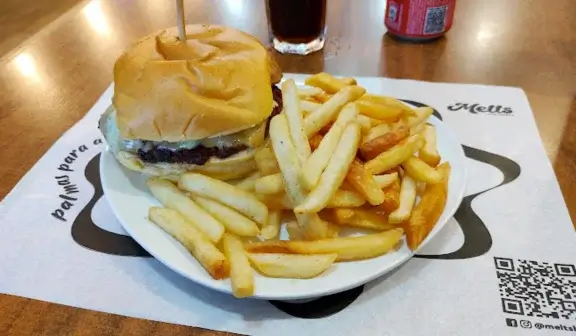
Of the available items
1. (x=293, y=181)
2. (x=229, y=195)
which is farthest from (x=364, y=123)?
(x=229, y=195)

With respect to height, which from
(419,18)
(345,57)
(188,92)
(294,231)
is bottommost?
(345,57)

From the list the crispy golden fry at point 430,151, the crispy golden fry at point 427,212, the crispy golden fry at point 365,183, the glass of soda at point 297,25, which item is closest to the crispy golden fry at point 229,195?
the crispy golden fry at point 365,183

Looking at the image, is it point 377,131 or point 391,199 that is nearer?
point 391,199

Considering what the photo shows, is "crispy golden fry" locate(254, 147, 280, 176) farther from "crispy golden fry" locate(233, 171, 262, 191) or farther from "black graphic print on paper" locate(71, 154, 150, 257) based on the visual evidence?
"black graphic print on paper" locate(71, 154, 150, 257)

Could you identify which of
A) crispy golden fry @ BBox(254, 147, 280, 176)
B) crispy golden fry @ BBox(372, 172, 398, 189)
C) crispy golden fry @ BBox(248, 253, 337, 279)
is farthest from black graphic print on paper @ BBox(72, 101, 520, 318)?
crispy golden fry @ BBox(254, 147, 280, 176)

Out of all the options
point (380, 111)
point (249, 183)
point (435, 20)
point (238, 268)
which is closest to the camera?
point (238, 268)

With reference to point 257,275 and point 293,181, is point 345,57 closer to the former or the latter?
point 293,181

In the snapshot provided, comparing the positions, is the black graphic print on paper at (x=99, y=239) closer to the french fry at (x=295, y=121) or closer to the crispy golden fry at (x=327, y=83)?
the french fry at (x=295, y=121)

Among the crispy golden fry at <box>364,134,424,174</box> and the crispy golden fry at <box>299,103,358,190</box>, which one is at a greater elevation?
the crispy golden fry at <box>299,103,358,190</box>
